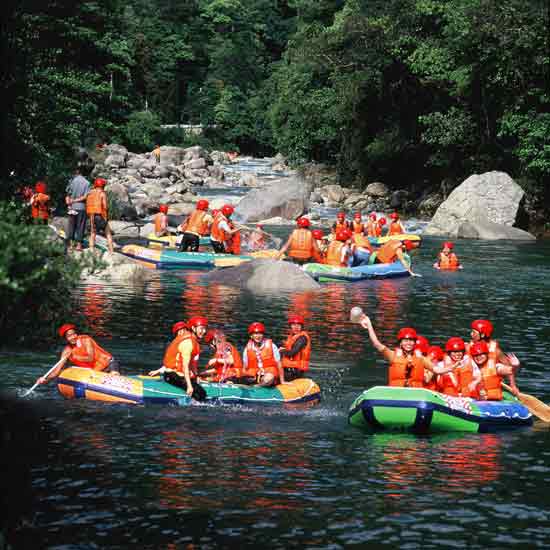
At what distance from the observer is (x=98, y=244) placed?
28.4 metres

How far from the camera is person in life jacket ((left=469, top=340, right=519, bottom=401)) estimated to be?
13797 mm

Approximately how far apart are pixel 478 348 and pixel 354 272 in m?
14.1

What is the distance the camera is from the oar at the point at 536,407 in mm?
13883

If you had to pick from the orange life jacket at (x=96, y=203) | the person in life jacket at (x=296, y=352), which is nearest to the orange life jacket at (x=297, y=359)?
the person in life jacket at (x=296, y=352)

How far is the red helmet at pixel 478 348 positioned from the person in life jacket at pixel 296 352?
8.32 feet

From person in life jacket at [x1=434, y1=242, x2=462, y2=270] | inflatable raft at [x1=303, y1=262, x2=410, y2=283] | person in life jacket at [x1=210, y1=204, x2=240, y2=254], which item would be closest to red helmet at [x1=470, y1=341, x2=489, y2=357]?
inflatable raft at [x1=303, y1=262, x2=410, y2=283]

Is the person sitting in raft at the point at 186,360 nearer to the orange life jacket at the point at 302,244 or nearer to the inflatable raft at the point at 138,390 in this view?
the inflatable raft at the point at 138,390

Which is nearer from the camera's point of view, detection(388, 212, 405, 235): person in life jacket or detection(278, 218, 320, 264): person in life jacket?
detection(278, 218, 320, 264): person in life jacket

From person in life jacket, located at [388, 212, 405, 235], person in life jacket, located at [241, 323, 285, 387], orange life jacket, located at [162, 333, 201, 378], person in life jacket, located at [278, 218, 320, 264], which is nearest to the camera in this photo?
orange life jacket, located at [162, 333, 201, 378]

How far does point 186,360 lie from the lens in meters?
13.9

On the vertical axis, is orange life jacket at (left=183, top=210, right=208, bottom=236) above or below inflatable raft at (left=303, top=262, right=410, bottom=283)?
above

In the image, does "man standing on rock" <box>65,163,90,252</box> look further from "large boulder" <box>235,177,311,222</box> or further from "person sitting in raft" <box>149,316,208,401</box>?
"large boulder" <box>235,177,311,222</box>

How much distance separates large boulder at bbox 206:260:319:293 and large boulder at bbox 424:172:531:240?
54.5 feet

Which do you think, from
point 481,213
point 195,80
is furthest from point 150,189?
point 195,80
